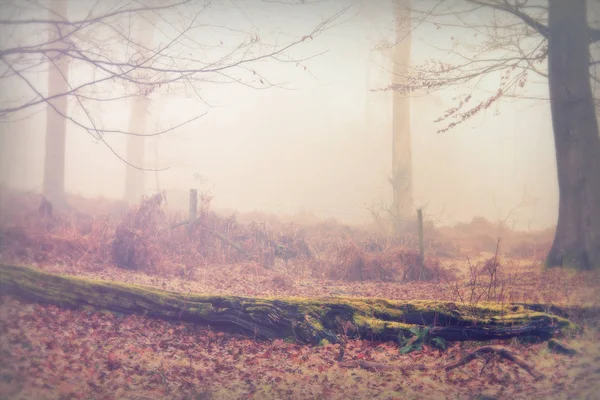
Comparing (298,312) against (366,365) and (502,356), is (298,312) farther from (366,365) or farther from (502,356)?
(502,356)

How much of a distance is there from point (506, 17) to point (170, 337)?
9.45 metres

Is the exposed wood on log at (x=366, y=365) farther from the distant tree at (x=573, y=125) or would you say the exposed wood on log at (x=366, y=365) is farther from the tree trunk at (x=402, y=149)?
the tree trunk at (x=402, y=149)

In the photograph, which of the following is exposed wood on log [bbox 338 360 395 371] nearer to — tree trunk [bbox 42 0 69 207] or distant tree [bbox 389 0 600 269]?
distant tree [bbox 389 0 600 269]

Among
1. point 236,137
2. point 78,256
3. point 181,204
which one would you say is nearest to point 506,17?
point 78,256

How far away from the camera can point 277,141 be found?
31.8 meters

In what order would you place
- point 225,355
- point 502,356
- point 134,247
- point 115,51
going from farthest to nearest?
1. point 134,247
2. point 115,51
3. point 225,355
4. point 502,356

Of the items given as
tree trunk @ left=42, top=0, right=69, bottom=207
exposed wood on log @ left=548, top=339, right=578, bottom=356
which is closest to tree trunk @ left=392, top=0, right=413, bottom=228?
exposed wood on log @ left=548, top=339, right=578, bottom=356

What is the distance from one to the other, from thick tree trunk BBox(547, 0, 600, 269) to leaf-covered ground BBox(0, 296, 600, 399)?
2.91m

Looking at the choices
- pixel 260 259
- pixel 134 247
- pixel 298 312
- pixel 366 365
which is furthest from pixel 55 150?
pixel 366 365

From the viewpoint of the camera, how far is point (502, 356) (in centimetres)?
438

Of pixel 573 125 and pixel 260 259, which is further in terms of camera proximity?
pixel 260 259

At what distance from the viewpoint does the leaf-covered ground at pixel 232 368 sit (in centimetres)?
406

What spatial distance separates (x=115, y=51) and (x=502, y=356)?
288 inches

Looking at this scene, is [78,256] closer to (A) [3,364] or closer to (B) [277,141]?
(A) [3,364]
